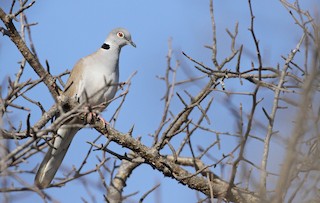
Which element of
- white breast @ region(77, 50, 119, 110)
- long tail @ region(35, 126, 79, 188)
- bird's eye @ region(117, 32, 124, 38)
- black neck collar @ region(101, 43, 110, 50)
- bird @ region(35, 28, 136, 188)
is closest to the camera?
long tail @ region(35, 126, 79, 188)

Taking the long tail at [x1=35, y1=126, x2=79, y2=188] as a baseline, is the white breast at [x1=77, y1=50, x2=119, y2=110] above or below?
above

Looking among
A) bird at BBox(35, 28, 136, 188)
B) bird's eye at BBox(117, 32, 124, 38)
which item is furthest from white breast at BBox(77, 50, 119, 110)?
bird's eye at BBox(117, 32, 124, 38)

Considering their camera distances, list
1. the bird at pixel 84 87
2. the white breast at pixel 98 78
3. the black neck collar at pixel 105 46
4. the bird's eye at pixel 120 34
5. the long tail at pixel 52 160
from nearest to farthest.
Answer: the long tail at pixel 52 160, the bird at pixel 84 87, the white breast at pixel 98 78, the black neck collar at pixel 105 46, the bird's eye at pixel 120 34

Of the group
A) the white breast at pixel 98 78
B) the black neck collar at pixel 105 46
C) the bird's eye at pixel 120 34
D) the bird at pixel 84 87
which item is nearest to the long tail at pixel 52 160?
the bird at pixel 84 87

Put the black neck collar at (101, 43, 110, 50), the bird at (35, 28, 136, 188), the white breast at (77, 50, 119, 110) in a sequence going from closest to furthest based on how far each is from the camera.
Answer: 1. the bird at (35, 28, 136, 188)
2. the white breast at (77, 50, 119, 110)
3. the black neck collar at (101, 43, 110, 50)

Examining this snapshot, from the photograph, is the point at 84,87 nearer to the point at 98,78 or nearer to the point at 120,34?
the point at 98,78

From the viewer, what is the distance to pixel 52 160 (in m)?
5.94

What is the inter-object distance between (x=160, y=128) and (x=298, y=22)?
2.07 m

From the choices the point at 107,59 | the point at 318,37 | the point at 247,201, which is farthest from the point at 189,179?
the point at 318,37

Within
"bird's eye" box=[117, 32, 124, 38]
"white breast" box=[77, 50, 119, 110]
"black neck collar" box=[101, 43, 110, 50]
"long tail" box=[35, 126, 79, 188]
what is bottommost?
"long tail" box=[35, 126, 79, 188]

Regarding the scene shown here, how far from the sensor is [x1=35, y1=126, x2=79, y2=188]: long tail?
225 inches

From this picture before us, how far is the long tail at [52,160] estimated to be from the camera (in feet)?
18.8

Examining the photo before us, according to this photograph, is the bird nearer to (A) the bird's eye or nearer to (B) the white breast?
(B) the white breast

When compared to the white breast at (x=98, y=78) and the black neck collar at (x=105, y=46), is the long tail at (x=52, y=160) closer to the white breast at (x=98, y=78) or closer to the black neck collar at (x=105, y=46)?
the white breast at (x=98, y=78)
